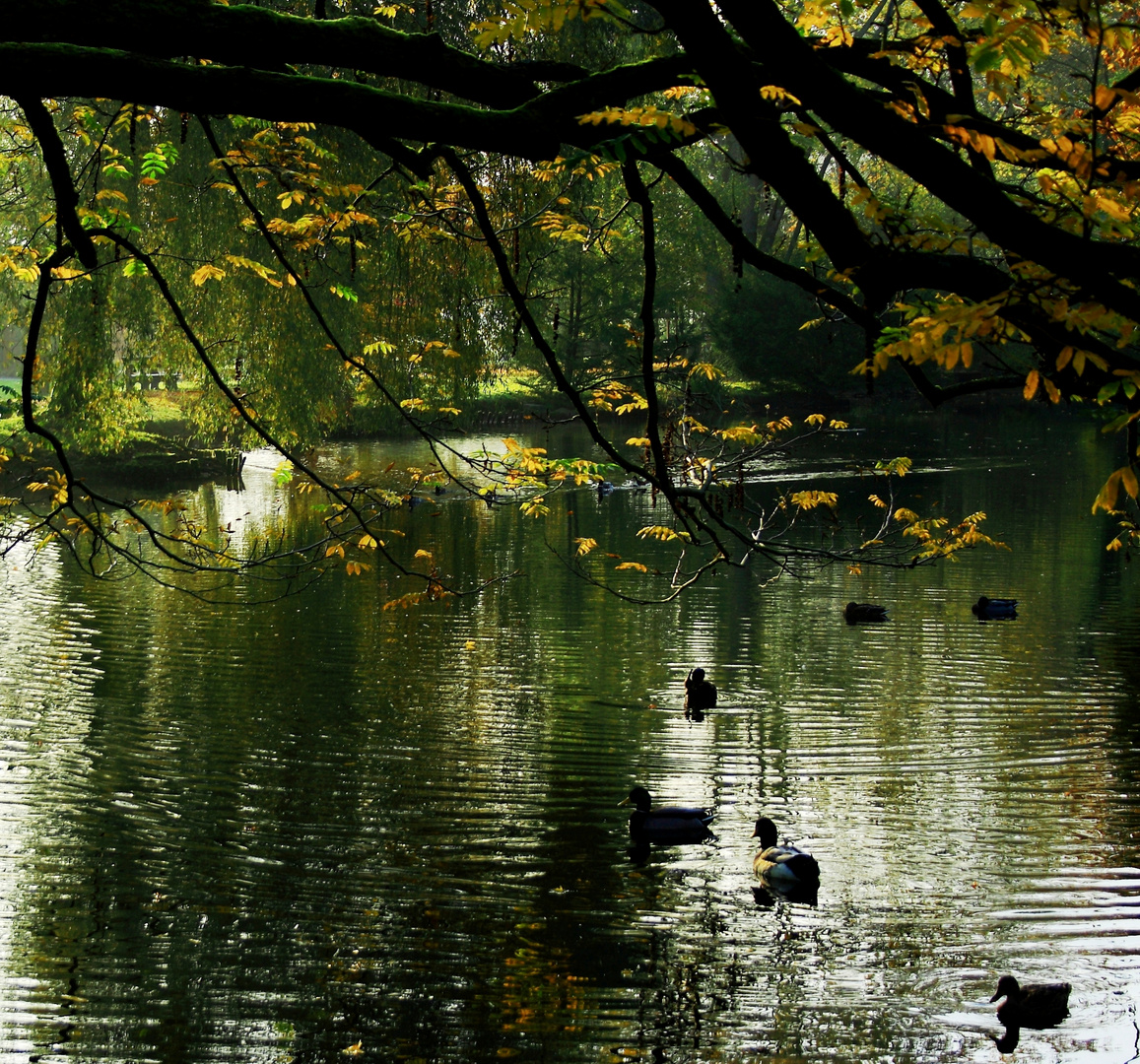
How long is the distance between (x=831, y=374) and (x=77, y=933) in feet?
125

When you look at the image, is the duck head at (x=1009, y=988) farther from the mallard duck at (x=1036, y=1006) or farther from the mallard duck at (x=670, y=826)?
the mallard duck at (x=670, y=826)

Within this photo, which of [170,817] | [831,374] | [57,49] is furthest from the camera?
[831,374]

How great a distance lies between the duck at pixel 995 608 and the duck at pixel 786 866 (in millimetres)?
7655

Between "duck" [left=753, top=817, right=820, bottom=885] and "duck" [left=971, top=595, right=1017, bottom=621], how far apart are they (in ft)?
25.1

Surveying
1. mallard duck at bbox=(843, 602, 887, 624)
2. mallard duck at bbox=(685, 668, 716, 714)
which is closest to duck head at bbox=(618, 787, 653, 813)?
mallard duck at bbox=(685, 668, 716, 714)

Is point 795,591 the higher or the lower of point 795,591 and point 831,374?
the lower

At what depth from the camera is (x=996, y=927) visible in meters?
6.47

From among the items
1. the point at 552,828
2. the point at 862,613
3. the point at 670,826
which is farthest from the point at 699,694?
the point at 862,613

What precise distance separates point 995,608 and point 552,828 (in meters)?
7.85

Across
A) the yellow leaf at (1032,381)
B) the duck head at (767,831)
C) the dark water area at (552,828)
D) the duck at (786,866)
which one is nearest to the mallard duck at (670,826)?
the dark water area at (552,828)

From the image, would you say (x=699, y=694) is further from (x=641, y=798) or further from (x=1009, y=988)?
(x=1009, y=988)

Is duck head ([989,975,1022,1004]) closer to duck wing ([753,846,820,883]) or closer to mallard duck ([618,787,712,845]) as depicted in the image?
duck wing ([753,846,820,883])

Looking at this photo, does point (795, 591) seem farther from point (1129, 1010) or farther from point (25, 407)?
point (25, 407)

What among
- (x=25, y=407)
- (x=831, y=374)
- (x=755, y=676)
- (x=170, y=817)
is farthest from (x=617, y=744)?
(x=831, y=374)
